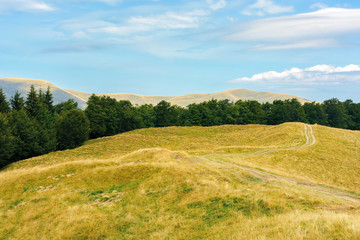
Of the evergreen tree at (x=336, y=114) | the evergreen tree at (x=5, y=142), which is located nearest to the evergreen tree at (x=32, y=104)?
the evergreen tree at (x=5, y=142)

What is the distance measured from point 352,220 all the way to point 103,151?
4747 cm

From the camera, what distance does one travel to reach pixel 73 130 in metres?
64.6

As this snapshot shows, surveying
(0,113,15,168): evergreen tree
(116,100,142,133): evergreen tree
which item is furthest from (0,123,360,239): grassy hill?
(116,100,142,133): evergreen tree

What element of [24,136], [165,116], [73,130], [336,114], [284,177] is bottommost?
[284,177]

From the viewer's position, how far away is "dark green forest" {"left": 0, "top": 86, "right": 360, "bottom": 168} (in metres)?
58.3

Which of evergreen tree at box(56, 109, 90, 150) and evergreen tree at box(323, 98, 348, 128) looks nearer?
evergreen tree at box(56, 109, 90, 150)

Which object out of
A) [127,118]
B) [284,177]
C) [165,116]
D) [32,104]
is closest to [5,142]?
[32,104]

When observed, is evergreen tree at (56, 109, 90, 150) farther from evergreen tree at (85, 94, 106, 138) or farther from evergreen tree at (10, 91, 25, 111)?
evergreen tree at (10, 91, 25, 111)

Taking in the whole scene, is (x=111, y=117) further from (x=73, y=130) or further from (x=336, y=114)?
(x=336, y=114)

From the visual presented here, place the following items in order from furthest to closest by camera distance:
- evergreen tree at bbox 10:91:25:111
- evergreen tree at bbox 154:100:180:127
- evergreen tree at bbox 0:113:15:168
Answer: evergreen tree at bbox 154:100:180:127
evergreen tree at bbox 10:91:25:111
evergreen tree at bbox 0:113:15:168

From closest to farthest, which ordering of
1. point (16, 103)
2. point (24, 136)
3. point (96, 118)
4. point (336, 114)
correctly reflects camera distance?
point (24, 136)
point (16, 103)
point (96, 118)
point (336, 114)

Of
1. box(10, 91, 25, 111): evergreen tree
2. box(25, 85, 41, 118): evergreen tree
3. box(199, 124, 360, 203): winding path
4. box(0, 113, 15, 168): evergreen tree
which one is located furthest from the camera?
box(10, 91, 25, 111): evergreen tree

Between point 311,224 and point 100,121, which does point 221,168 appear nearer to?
point 311,224

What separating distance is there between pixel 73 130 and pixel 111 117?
27.7 meters
